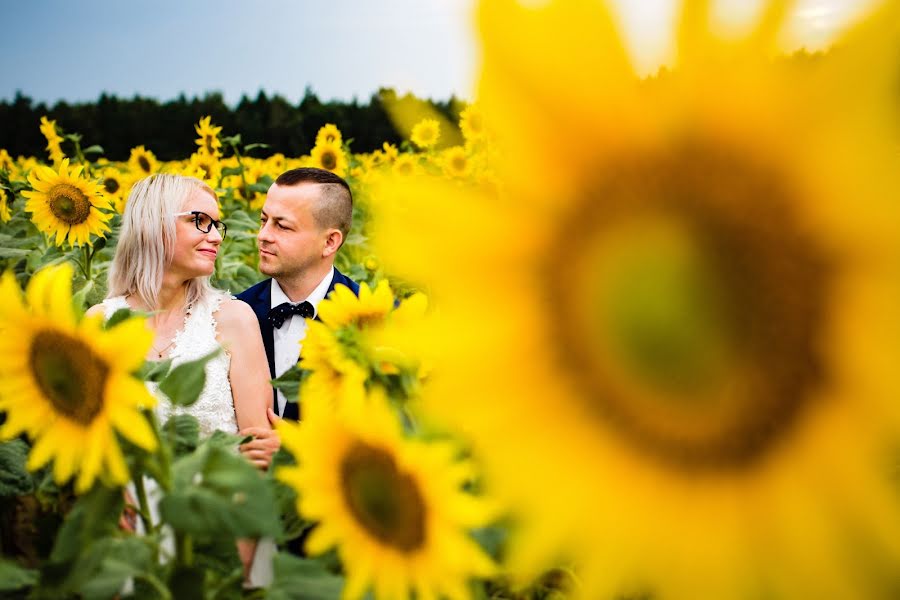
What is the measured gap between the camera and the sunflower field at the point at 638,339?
1.88 ft

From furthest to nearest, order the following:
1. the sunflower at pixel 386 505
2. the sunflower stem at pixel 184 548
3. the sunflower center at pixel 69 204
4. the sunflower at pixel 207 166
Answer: the sunflower at pixel 207 166
the sunflower center at pixel 69 204
the sunflower stem at pixel 184 548
the sunflower at pixel 386 505

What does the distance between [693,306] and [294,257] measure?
230 centimetres

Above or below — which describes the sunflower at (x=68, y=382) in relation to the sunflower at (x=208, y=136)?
below

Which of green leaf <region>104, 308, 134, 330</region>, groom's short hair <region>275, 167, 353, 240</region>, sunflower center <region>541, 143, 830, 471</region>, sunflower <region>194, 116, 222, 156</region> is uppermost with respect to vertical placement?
sunflower <region>194, 116, 222, 156</region>

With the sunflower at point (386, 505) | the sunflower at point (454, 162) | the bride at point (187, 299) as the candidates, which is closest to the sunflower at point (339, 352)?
the sunflower at point (386, 505)

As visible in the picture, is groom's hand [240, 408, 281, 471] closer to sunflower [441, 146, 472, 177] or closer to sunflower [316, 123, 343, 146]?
sunflower [441, 146, 472, 177]

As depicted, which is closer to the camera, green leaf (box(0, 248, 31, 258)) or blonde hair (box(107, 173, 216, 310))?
blonde hair (box(107, 173, 216, 310))

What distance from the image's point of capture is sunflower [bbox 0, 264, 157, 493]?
2.88 feet

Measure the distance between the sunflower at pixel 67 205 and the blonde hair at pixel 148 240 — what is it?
605mm

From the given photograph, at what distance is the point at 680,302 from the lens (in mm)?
663

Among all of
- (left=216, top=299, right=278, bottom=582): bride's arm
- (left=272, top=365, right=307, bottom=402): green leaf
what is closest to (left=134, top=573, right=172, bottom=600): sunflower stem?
(left=272, top=365, right=307, bottom=402): green leaf

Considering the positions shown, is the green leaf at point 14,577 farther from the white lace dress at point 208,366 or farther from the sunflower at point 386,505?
the white lace dress at point 208,366

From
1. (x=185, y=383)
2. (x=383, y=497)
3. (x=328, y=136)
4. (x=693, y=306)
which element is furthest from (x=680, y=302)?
(x=328, y=136)

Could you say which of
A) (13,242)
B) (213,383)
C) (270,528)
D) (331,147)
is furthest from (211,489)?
(331,147)
